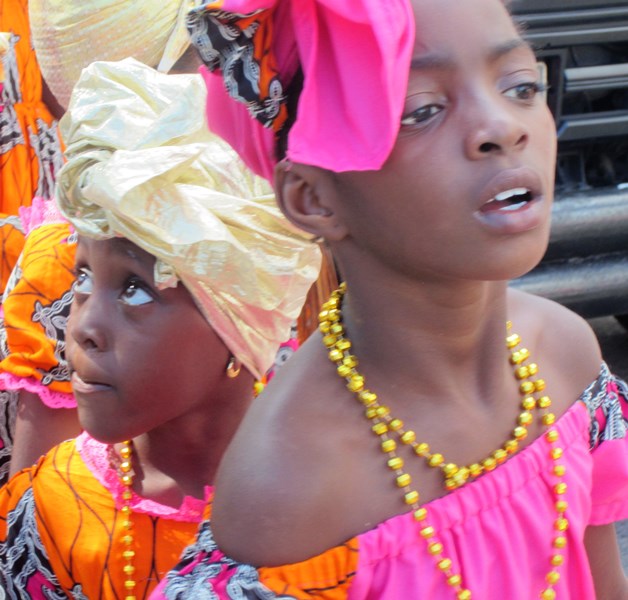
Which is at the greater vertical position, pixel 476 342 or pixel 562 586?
pixel 476 342

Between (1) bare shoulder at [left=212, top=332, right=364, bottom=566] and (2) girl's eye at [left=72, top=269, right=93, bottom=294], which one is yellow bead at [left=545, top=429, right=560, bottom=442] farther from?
(2) girl's eye at [left=72, top=269, right=93, bottom=294]

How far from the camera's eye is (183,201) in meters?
1.57

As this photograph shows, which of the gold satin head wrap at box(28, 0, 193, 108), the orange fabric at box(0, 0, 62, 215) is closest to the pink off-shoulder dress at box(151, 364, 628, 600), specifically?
the gold satin head wrap at box(28, 0, 193, 108)

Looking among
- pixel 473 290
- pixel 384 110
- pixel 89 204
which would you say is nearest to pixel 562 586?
pixel 473 290

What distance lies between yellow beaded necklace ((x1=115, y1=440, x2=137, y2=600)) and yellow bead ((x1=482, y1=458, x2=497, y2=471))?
65cm

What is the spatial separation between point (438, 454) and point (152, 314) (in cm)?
54

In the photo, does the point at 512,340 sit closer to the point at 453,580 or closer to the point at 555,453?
the point at 555,453

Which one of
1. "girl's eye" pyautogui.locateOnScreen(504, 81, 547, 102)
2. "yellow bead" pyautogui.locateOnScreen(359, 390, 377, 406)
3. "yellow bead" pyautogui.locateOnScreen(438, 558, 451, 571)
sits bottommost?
"yellow bead" pyautogui.locateOnScreen(438, 558, 451, 571)

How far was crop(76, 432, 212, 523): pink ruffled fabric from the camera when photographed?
5.52 ft

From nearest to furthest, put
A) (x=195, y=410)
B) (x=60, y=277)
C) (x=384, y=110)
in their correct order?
(x=384, y=110) → (x=195, y=410) → (x=60, y=277)

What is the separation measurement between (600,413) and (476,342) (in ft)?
1.01

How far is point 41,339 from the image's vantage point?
1.98 meters

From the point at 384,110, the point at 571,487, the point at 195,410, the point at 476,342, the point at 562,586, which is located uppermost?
the point at 384,110

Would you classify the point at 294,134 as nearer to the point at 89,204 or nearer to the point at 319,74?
the point at 319,74
